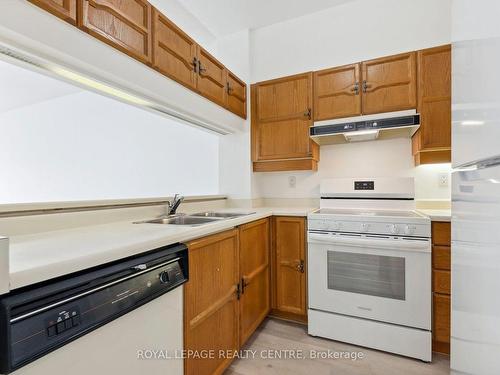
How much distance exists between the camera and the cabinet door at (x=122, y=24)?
1.08 m

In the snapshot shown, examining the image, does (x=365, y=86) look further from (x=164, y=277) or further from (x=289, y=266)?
(x=164, y=277)

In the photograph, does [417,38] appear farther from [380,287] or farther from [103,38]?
[103,38]

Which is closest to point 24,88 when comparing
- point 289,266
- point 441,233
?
point 289,266

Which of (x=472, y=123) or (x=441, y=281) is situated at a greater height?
(x=472, y=123)

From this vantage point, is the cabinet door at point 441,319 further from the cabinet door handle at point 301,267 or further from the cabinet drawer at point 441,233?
the cabinet door handle at point 301,267

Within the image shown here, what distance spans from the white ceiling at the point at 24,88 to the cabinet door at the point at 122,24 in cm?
150

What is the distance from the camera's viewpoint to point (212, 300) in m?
1.27

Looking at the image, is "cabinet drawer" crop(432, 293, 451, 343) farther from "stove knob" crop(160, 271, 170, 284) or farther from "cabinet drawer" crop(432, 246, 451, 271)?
"stove knob" crop(160, 271, 170, 284)

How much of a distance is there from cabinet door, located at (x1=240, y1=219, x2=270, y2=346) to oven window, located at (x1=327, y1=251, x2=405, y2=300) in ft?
1.62

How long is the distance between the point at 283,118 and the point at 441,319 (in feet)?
6.26

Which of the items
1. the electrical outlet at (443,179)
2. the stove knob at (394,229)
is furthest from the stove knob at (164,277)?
the electrical outlet at (443,179)

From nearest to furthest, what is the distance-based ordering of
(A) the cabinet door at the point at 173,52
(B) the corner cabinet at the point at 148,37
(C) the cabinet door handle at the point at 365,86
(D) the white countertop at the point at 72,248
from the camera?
(D) the white countertop at the point at 72,248 → (B) the corner cabinet at the point at 148,37 → (A) the cabinet door at the point at 173,52 → (C) the cabinet door handle at the point at 365,86

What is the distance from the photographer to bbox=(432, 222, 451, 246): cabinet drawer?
1.58 m

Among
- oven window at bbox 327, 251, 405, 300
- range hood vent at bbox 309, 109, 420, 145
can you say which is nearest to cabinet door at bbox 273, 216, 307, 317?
oven window at bbox 327, 251, 405, 300
